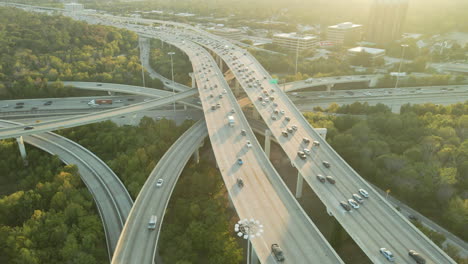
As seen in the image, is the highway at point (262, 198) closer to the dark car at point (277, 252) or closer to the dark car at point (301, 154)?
the dark car at point (277, 252)

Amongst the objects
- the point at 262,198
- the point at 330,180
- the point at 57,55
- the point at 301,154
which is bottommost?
the point at 262,198

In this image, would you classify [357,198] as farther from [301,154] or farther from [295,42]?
[295,42]

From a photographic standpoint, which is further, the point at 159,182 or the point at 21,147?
the point at 21,147

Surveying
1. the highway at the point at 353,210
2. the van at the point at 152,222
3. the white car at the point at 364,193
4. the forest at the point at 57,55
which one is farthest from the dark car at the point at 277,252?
the forest at the point at 57,55

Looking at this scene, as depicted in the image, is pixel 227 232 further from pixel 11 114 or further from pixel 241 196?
pixel 11 114

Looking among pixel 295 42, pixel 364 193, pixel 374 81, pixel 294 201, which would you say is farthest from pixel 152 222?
pixel 295 42

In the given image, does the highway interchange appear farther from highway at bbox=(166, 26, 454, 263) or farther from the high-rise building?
the high-rise building
